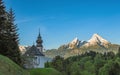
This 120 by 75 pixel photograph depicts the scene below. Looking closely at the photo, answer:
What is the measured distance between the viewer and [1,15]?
165ft

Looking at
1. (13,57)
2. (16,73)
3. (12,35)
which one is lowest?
(16,73)

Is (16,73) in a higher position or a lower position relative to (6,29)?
lower

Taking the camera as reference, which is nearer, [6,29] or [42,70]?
[6,29]

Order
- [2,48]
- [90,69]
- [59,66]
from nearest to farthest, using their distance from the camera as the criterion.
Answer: [2,48] → [59,66] → [90,69]

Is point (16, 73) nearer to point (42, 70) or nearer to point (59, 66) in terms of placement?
point (42, 70)

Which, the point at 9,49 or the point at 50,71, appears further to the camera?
the point at 50,71

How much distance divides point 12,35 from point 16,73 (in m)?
21.7

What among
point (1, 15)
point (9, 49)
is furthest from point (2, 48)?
point (1, 15)

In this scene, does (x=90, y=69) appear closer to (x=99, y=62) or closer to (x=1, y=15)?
(x=99, y=62)

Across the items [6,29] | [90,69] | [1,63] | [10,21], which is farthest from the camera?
[90,69]

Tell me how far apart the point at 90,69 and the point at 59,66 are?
25.2 meters

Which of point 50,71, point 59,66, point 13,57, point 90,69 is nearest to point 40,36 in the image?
point 59,66

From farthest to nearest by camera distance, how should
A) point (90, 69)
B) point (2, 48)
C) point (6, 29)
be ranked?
point (90, 69) → point (6, 29) → point (2, 48)

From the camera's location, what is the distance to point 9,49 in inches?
1981
